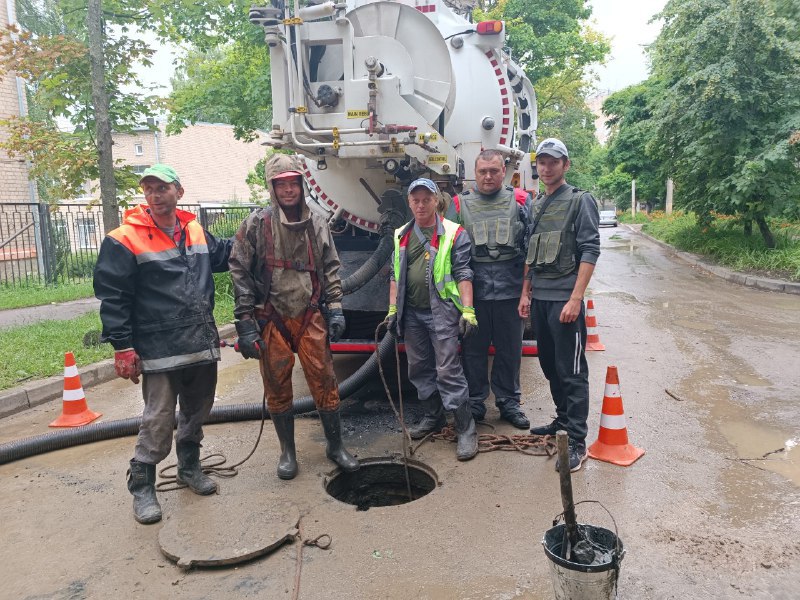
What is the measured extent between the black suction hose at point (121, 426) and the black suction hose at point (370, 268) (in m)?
0.55

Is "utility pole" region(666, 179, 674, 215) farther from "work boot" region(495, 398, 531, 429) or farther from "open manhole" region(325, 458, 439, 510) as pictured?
"open manhole" region(325, 458, 439, 510)

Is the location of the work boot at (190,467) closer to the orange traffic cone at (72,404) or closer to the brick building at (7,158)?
the orange traffic cone at (72,404)

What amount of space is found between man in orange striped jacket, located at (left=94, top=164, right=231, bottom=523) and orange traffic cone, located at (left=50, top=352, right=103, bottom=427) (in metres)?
1.68

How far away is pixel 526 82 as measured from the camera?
19.1ft

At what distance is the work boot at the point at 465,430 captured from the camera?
3.77 m

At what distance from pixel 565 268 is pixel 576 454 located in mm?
1121

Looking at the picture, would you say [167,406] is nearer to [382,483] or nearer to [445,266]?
[382,483]

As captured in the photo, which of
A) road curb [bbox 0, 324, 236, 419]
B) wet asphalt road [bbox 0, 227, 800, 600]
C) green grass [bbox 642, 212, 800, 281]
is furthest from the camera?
green grass [bbox 642, 212, 800, 281]

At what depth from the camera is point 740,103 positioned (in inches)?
456

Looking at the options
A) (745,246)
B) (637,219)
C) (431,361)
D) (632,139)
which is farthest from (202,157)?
(431,361)

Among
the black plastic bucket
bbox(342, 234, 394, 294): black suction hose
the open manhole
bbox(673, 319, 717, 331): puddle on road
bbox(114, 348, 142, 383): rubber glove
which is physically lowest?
the open manhole

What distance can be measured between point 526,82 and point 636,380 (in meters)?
3.03

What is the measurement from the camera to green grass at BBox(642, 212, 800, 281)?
1120 centimetres

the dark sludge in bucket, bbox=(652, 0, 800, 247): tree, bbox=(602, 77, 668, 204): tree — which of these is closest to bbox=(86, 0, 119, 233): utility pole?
the dark sludge in bucket
